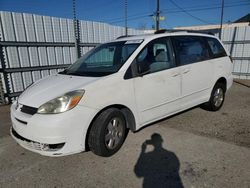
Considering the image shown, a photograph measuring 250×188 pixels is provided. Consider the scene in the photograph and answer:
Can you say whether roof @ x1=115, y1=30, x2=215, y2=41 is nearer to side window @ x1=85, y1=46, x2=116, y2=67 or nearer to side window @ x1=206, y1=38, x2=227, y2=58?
side window @ x1=206, y1=38, x2=227, y2=58

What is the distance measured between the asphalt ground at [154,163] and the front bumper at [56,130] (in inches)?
14.3

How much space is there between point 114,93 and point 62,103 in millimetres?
719

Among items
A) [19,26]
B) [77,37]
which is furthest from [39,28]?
[77,37]

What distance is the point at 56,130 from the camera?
7.61 feet

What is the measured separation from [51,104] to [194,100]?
2.83m

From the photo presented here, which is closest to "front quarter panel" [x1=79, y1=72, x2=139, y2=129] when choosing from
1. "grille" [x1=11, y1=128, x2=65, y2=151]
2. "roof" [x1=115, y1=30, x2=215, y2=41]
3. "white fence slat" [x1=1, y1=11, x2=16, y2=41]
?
"grille" [x1=11, y1=128, x2=65, y2=151]

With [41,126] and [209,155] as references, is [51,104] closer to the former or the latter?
[41,126]

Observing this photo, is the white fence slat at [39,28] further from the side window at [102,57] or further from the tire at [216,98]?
the tire at [216,98]

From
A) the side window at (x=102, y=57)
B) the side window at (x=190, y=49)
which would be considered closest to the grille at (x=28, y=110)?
the side window at (x=102, y=57)

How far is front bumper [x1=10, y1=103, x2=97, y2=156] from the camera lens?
2.33m

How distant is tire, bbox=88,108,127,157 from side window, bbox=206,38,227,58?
277 centimetres

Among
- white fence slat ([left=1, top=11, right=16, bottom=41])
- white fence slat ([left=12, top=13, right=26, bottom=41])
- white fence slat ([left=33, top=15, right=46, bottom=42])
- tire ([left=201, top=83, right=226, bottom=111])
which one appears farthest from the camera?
white fence slat ([left=33, top=15, right=46, bottom=42])

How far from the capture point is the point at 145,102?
3.12 m

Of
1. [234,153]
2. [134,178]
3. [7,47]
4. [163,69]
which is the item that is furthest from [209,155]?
[7,47]
